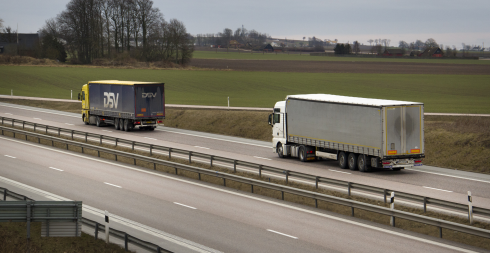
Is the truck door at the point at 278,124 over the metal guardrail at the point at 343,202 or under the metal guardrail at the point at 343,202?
over

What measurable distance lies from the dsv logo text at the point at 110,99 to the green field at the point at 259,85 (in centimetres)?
1456

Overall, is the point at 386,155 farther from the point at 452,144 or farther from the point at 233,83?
the point at 233,83

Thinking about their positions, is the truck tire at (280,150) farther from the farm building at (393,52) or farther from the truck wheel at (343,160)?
the farm building at (393,52)

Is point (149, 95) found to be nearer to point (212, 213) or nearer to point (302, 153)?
point (302, 153)

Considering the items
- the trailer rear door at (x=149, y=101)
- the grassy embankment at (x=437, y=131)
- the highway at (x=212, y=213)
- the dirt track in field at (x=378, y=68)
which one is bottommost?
the highway at (x=212, y=213)

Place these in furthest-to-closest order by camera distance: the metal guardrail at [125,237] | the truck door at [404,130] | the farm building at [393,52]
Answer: the farm building at [393,52] → the truck door at [404,130] → the metal guardrail at [125,237]

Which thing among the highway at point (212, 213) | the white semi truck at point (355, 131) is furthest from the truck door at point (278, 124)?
the highway at point (212, 213)

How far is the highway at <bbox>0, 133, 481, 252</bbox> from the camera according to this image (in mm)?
14930

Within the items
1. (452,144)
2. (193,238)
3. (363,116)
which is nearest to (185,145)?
(363,116)

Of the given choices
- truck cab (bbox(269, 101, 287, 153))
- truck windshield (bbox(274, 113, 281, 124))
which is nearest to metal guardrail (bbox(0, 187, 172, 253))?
truck cab (bbox(269, 101, 287, 153))

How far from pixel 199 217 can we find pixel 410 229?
6148mm

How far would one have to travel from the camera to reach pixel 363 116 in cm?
2672

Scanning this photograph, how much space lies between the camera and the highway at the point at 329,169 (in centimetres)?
2216

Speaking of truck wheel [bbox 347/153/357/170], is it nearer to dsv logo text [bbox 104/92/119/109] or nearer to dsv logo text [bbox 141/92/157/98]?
dsv logo text [bbox 141/92/157/98]
